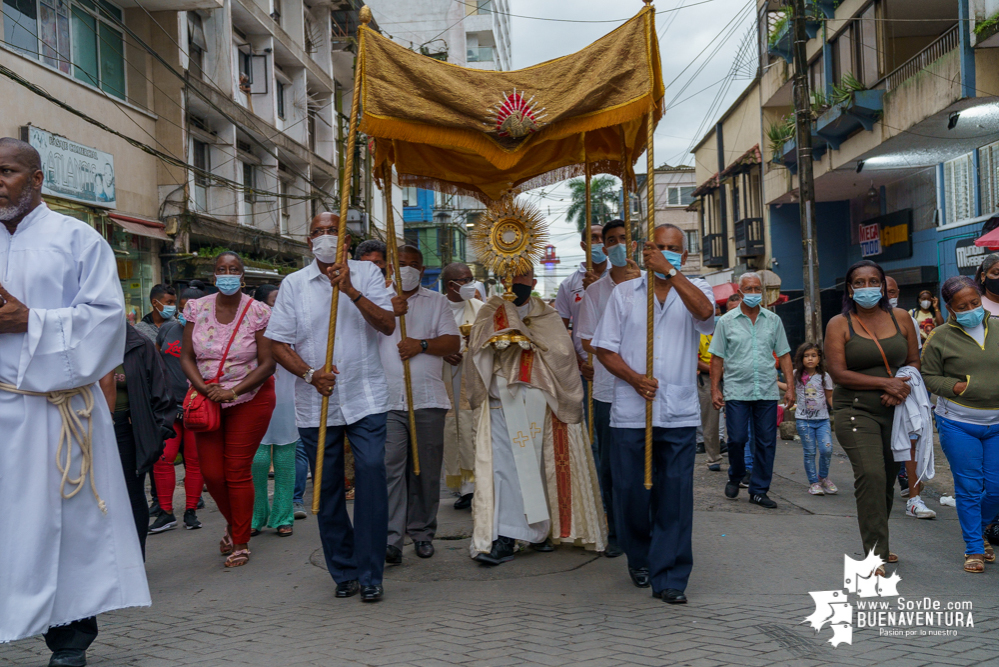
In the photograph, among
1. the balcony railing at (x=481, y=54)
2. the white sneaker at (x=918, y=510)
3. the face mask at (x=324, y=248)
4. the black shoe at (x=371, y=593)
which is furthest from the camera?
the balcony railing at (x=481, y=54)

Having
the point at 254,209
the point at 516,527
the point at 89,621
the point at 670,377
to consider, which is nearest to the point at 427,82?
the point at 670,377

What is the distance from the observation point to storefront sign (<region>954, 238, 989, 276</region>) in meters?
17.2

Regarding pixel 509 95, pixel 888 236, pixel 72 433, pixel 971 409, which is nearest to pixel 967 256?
pixel 888 236

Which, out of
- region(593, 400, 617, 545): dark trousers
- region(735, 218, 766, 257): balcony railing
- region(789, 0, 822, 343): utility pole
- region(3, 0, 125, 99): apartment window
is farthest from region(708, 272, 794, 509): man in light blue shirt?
region(735, 218, 766, 257): balcony railing

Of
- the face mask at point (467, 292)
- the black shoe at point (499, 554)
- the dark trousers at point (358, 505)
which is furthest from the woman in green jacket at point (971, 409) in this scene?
the face mask at point (467, 292)

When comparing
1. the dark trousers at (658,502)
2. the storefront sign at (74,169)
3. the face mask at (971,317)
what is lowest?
the dark trousers at (658,502)

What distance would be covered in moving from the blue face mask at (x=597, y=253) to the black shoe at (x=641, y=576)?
2.55 m

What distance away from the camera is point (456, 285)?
318 inches

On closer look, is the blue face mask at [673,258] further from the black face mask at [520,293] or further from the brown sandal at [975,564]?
the brown sandal at [975,564]

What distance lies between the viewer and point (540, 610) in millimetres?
4816

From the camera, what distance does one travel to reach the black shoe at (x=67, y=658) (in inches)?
157

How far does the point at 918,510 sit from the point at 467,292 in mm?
4393

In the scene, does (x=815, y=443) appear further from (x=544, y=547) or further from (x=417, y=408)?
(x=417, y=408)

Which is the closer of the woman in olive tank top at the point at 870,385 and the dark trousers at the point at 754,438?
the woman in olive tank top at the point at 870,385
